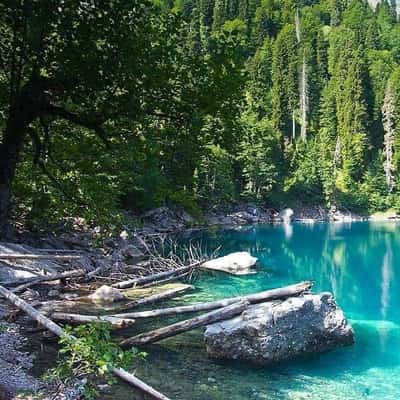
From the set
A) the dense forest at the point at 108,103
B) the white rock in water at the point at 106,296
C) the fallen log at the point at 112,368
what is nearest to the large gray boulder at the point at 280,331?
the dense forest at the point at 108,103

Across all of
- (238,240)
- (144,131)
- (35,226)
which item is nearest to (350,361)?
(144,131)

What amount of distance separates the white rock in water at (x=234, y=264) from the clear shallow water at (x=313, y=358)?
0.68 m

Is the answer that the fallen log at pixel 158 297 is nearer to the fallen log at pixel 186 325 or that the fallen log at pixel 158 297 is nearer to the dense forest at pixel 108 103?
the dense forest at pixel 108 103

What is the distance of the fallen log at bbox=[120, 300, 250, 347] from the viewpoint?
9.42 m

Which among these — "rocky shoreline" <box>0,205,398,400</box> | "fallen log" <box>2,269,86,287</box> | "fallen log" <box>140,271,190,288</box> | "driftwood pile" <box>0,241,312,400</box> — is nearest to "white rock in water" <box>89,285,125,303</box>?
"driftwood pile" <box>0,241,312,400</box>

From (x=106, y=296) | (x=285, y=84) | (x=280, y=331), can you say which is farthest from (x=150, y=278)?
(x=285, y=84)

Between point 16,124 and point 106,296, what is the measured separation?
244 inches

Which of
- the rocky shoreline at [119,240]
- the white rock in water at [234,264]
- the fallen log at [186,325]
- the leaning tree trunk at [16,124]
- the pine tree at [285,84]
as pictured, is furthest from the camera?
the pine tree at [285,84]

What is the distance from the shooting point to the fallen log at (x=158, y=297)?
1267 centimetres

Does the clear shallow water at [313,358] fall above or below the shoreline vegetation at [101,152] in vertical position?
below

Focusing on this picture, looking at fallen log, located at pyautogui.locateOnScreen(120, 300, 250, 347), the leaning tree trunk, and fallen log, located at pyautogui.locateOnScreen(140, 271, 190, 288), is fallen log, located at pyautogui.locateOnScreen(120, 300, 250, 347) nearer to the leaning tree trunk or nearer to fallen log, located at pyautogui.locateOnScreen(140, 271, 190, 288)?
the leaning tree trunk

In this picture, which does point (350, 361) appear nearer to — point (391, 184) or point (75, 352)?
point (75, 352)

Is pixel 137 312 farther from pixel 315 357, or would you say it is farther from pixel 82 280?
pixel 82 280

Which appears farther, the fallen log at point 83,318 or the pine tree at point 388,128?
the pine tree at point 388,128
